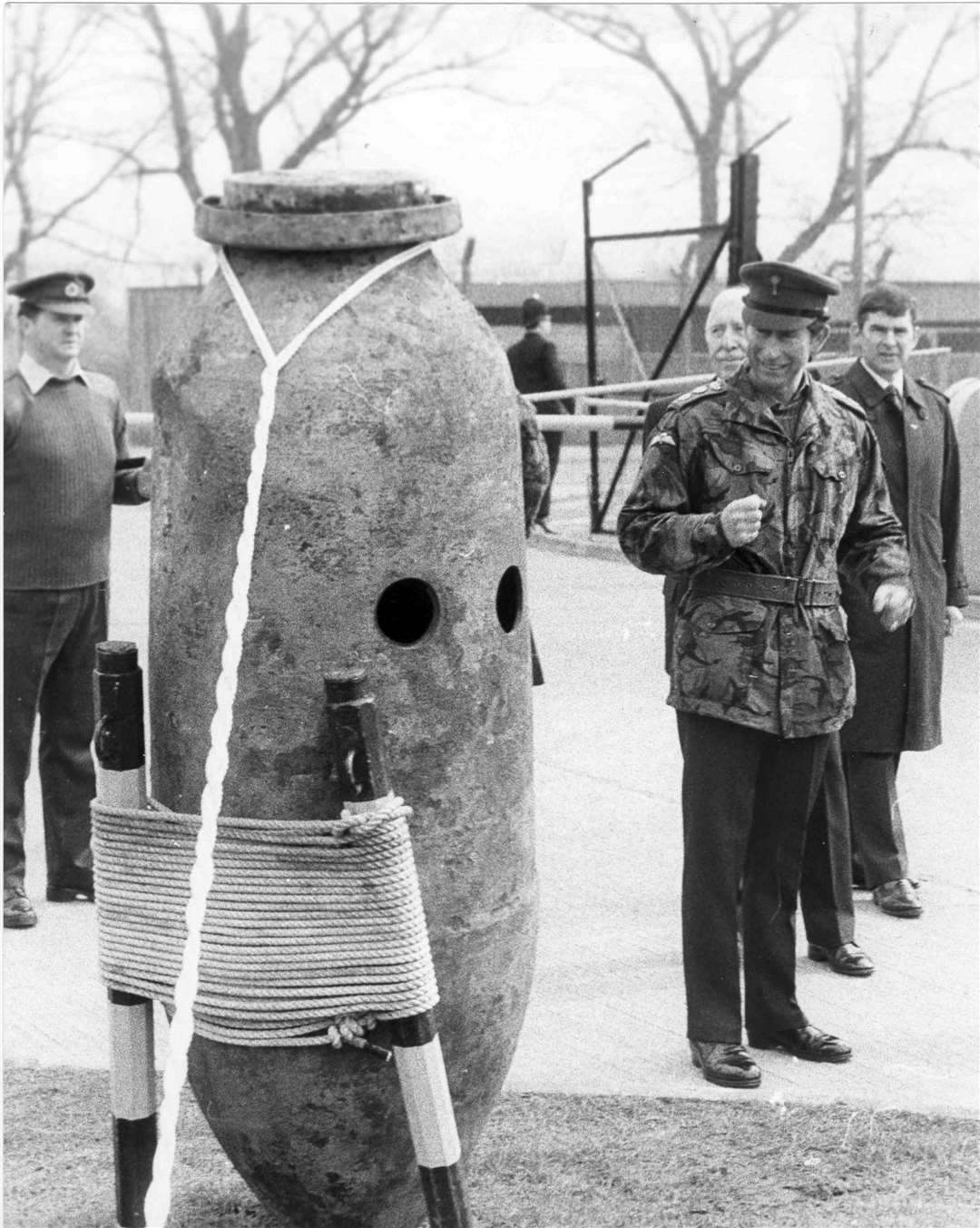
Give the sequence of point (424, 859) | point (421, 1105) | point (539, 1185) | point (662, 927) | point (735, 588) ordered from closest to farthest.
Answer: point (421, 1105)
point (424, 859)
point (539, 1185)
point (735, 588)
point (662, 927)

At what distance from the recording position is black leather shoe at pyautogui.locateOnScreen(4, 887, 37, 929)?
19.4 feet

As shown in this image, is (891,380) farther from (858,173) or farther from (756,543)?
(858,173)

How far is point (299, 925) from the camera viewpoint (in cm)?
318

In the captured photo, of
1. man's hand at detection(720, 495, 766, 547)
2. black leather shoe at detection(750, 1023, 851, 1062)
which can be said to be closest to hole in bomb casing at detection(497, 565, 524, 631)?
man's hand at detection(720, 495, 766, 547)

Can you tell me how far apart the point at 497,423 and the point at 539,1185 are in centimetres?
161

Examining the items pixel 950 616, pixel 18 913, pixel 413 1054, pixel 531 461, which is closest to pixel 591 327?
pixel 950 616

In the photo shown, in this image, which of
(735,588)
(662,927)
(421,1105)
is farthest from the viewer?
(662,927)

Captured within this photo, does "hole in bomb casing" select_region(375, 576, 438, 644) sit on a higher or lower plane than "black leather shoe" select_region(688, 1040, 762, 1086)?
higher

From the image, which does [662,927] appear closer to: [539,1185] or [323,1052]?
[539,1185]

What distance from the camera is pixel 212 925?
10.6ft

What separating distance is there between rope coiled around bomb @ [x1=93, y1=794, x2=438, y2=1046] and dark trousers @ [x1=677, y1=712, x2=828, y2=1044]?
1.57 meters

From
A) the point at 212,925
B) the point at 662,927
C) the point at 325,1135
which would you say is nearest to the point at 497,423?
the point at 212,925

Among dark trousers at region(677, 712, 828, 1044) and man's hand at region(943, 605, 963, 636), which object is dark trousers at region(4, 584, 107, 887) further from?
man's hand at region(943, 605, 963, 636)

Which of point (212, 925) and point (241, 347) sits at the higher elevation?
point (241, 347)
